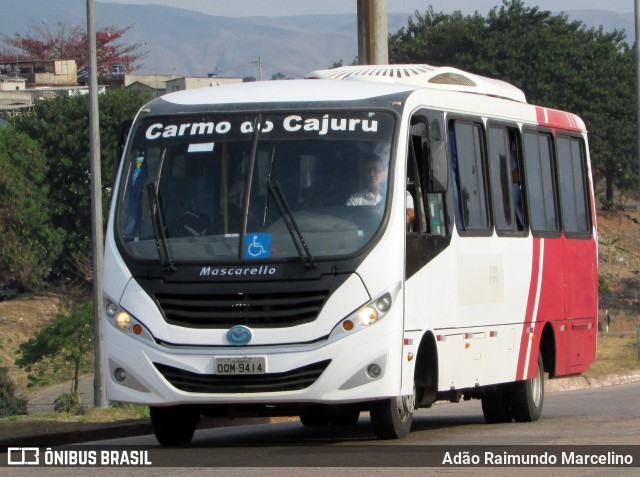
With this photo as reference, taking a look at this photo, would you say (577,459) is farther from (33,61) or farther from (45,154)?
(33,61)

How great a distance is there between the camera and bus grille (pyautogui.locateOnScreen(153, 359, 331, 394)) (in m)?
10.8

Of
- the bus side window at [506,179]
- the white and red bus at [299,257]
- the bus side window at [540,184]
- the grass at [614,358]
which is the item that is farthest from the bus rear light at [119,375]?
the grass at [614,358]

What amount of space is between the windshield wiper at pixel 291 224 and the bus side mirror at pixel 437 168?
1.22 meters

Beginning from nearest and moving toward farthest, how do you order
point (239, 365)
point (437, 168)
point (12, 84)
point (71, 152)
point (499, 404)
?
point (239, 365)
point (437, 168)
point (499, 404)
point (71, 152)
point (12, 84)

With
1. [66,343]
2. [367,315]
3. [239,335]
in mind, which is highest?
[367,315]

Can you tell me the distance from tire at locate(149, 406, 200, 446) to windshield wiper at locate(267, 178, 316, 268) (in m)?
1.79

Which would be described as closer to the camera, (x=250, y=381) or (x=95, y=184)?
(x=250, y=381)

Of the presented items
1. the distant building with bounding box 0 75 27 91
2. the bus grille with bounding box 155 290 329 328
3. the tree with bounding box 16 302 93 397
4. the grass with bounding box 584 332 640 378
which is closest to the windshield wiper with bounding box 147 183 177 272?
the bus grille with bounding box 155 290 329 328

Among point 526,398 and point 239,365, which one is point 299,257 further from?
point 526,398

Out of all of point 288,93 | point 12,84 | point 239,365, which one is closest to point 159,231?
point 239,365

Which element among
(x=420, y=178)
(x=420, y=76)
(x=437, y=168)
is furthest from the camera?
(x=420, y=76)

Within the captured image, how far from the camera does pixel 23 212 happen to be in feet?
227

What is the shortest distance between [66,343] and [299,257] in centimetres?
4493

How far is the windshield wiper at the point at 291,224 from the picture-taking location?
10906 mm
